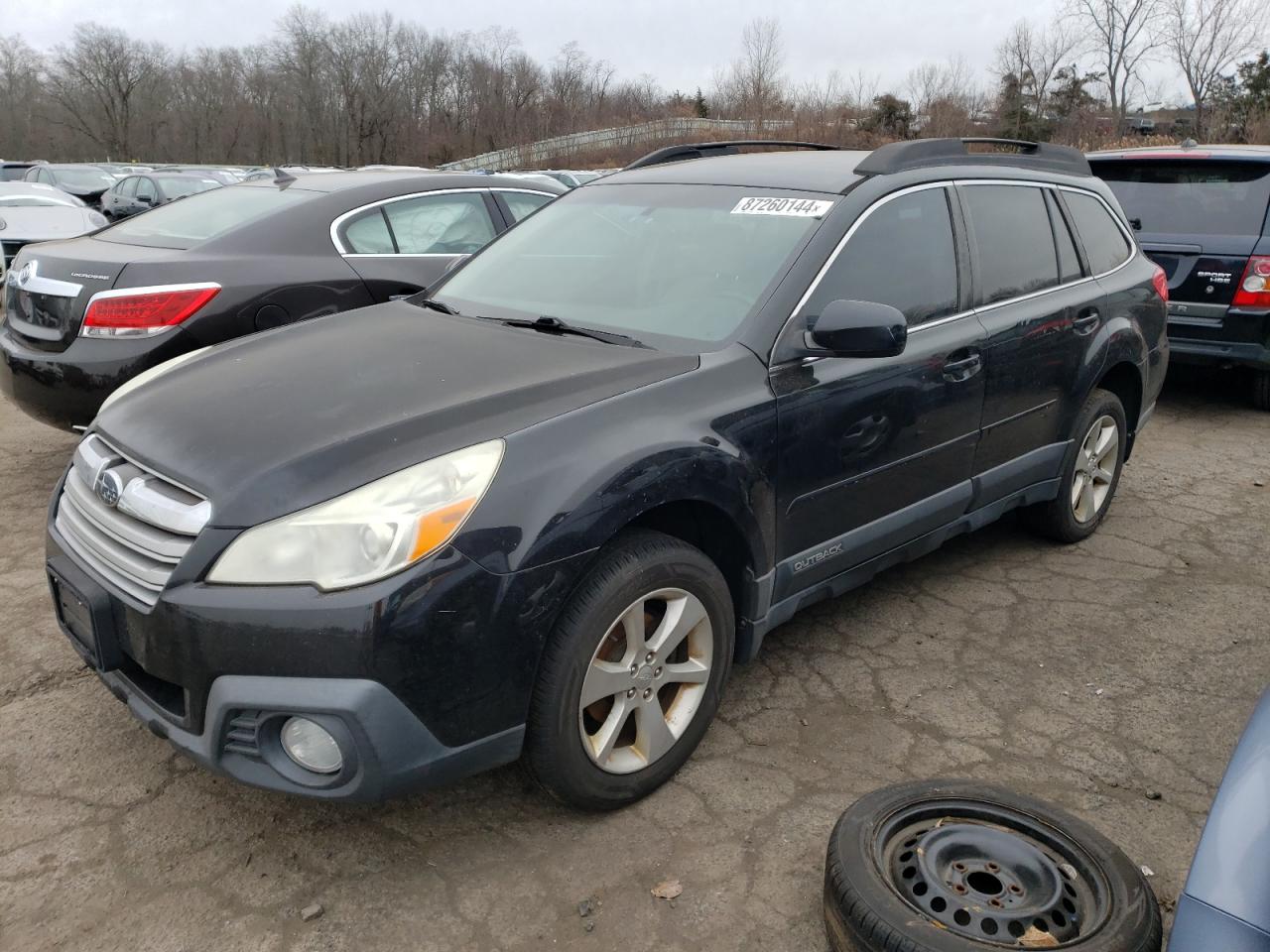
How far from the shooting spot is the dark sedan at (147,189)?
52.1 ft

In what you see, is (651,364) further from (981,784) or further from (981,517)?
(981,517)

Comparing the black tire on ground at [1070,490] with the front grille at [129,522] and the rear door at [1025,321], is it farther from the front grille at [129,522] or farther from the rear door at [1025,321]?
the front grille at [129,522]

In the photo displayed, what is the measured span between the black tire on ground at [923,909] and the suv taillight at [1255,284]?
210 inches

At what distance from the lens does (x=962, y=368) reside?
3357mm

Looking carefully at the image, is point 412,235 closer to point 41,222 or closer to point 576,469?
point 576,469

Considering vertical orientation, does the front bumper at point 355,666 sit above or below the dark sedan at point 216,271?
below

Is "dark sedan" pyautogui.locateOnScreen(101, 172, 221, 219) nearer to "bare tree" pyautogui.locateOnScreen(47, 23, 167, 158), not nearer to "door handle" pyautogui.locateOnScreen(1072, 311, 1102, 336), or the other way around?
"door handle" pyautogui.locateOnScreen(1072, 311, 1102, 336)

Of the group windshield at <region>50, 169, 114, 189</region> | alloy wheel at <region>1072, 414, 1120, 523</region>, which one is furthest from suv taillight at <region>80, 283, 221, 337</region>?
windshield at <region>50, 169, 114, 189</region>

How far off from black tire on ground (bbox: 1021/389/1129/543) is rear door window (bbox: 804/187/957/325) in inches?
46.1

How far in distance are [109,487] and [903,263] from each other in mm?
2491

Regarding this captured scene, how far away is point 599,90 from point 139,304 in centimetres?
6212

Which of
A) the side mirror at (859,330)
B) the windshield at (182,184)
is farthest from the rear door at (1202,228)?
the windshield at (182,184)

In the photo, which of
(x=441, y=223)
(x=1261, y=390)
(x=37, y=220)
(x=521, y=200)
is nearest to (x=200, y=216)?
(x=441, y=223)

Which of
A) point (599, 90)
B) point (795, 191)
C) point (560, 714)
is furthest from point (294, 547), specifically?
point (599, 90)
